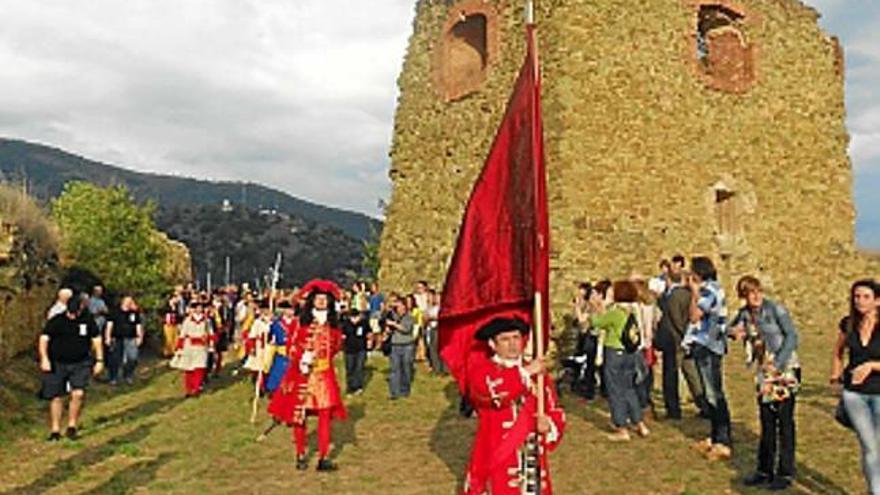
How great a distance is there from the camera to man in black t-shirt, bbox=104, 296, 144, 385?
1525 cm

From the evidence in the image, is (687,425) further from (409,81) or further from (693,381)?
(409,81)

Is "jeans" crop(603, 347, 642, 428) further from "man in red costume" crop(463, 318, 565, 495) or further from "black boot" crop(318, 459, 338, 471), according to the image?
"man in red costume" crop(463, 318, 565, 495)

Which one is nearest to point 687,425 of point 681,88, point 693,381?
point 693,381

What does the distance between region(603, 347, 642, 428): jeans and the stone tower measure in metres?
5.16

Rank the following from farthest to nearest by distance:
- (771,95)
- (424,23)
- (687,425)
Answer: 1. (424,23)
2. (771,95)
3. (687,425)

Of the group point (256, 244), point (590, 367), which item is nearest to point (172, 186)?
point (256, 244)

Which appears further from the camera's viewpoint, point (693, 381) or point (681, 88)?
point (681, 88)

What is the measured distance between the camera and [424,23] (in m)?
18.0

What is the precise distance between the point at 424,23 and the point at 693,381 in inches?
457

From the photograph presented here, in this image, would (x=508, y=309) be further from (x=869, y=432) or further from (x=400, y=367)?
(x=400, y=367)

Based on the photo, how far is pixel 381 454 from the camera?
29.6ft

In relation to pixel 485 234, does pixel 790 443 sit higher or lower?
lower

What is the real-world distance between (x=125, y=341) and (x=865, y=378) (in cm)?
1317

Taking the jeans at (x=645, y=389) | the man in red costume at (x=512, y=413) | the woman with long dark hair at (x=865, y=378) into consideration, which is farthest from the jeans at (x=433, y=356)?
the man in red costume at (x=512, y=413)
